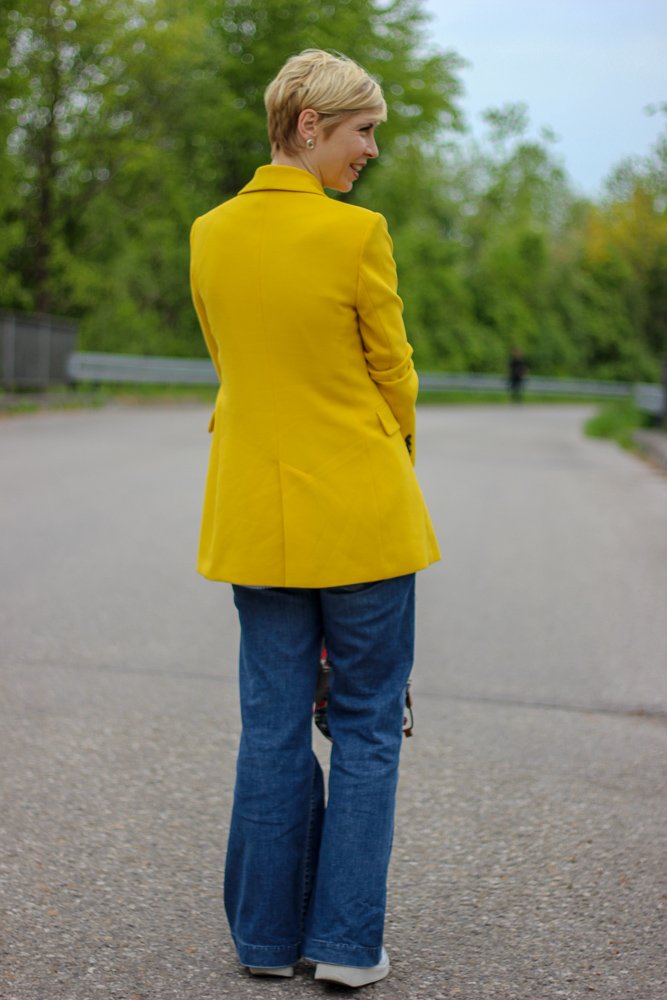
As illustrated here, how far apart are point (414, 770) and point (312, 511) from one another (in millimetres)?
1962

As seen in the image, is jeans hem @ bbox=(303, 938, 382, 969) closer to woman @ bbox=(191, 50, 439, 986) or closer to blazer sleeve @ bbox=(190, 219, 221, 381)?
woman @ bbox=(191, 50, 439, 986)

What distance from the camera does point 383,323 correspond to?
2721 millimetres

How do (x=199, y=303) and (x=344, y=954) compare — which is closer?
(x=344, y=954)

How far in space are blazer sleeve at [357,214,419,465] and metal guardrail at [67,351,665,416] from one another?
1726 cm

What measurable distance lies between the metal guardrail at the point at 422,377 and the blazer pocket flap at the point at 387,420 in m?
17.2

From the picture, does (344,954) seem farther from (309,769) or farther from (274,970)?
(309,769)

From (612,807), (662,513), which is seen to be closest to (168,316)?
(662,513)

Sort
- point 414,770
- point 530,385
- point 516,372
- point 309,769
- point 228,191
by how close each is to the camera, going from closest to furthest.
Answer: point 309,769
point 414,770
point 228,191
point 516,372
point 530,385

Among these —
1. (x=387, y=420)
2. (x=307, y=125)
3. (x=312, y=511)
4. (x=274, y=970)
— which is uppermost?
(x=307, y=125)

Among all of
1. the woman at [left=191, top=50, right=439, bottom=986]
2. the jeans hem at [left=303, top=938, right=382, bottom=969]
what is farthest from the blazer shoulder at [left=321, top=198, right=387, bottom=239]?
the jeans hem at [left=303, top=938, right=382, bottom=969]

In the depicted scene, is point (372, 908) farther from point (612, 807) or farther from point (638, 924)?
point (612, 807)

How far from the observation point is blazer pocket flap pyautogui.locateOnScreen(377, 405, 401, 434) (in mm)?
2797

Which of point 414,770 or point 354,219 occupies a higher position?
point 354,219

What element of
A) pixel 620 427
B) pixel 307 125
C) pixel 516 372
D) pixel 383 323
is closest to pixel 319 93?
pixel 307 125
